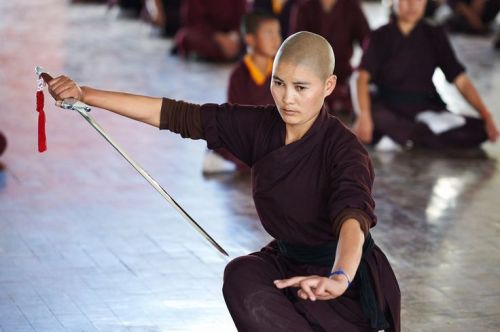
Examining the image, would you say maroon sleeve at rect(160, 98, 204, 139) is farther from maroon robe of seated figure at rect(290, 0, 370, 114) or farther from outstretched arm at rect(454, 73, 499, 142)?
maroon robe of seated figure at rect(290, 0, 370, 114)

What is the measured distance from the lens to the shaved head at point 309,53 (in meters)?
3.11

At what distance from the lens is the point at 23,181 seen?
5.62 m

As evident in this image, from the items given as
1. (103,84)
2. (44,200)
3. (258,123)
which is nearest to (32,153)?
(44,200)

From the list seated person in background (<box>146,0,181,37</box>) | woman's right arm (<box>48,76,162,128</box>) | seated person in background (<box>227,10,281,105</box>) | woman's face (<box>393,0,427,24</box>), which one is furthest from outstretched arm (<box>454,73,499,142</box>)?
seated person in background (<box>146,0,181,37</box>)

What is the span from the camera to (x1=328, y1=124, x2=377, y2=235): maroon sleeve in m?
2.95

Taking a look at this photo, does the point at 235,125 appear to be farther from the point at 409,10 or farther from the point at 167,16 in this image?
the point at 167,16

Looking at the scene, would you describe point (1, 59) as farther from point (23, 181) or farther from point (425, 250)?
A: point (425, 250)

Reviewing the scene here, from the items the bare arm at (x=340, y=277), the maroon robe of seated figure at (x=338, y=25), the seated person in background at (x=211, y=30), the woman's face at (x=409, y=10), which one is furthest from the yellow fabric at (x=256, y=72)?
the seated person in background at (x=211, y=30)

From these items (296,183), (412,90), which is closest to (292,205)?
(296,183)

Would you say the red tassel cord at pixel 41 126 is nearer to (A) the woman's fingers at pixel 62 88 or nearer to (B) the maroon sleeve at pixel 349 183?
(A) the woman's fingers at pixel 62 88

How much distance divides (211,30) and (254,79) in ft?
13.1

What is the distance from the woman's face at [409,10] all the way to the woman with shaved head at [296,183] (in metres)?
3.19

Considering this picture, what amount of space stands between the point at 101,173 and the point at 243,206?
93 centimetres

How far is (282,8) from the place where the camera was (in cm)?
931
